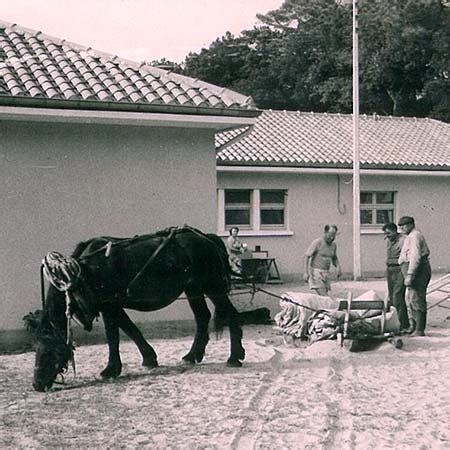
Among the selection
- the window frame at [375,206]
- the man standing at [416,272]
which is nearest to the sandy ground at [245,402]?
the man standing at [416,272]

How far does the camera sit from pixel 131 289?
8.44 m

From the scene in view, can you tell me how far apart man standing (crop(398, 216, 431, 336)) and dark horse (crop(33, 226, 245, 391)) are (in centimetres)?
313

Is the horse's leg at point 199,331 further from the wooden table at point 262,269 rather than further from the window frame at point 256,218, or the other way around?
the window frame at point 256,218

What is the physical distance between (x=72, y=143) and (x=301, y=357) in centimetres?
439

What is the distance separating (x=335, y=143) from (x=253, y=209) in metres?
4.75

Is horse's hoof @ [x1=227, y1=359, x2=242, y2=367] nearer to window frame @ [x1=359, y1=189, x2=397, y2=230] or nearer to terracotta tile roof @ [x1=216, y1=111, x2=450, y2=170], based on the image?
terracotta tile roof @ [x1=216, y1=111, x2=450, y2=170]

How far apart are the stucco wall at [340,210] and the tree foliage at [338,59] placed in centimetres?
1896

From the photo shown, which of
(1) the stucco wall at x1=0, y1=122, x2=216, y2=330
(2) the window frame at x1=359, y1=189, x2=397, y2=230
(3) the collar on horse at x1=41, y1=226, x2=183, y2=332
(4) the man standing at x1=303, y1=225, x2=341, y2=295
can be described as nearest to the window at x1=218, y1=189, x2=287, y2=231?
(2) the window frame at x1=359, y1=189, x2=397, y2=230

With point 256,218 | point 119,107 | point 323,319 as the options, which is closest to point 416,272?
point 323,319

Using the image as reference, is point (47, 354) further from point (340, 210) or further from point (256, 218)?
point (340, 210)

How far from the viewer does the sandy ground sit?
5.98 meters

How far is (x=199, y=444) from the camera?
582cm

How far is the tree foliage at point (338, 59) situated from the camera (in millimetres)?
40594

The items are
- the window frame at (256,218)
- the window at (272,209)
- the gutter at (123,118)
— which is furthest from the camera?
the window at (272,209)
